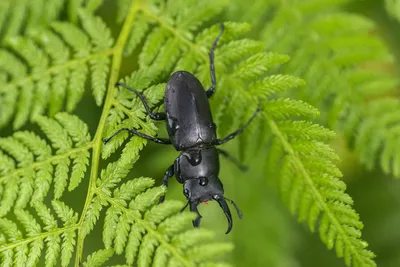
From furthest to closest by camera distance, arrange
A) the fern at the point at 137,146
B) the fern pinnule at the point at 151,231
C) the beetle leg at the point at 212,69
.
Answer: the beetle leg at the point at 212,69, the fern at the point at 137,146, the fern pinnule at the point at 151,231

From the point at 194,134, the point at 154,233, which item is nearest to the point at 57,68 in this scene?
the point at 194,134

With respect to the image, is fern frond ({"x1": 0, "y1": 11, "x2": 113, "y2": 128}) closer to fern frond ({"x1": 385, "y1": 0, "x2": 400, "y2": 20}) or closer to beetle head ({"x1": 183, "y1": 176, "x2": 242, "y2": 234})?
beetle head ({"x1": 183, "y1": 176, "x2": 242, "y2": 234})

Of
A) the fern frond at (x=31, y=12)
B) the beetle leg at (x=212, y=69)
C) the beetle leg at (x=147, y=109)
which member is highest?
the fern frond at (x=31, y=12)

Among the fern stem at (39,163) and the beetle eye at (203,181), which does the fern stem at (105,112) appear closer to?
the fern stem at (39,163)

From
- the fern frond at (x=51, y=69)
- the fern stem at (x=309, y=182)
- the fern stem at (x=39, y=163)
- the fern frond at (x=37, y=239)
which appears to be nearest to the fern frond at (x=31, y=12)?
the fern frond at (x=51, y=69)

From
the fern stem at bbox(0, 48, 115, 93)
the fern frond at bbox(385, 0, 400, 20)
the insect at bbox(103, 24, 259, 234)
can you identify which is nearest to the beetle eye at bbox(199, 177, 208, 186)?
the insect at bbox(103, 24, 259, 234)

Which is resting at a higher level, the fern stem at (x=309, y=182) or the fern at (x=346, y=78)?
the fern at (x=346, y=78)

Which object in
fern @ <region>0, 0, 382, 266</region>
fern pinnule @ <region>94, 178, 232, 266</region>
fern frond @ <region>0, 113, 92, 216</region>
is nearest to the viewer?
fern pinnule @ <region>94, 178, 232, 266</region>

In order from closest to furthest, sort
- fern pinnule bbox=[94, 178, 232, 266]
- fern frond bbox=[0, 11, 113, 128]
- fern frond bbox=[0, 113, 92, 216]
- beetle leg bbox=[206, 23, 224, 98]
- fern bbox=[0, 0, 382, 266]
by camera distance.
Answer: fern pinnule bbox=[94, 178, 232, 266], fern bbox=[0, 0, 382, 266], fern frond bbox=[0, 113, 92, 216], beetle leg bbox=[206, 23, 224, 98], fern frond bbox=[0, 11, 113, 128]
